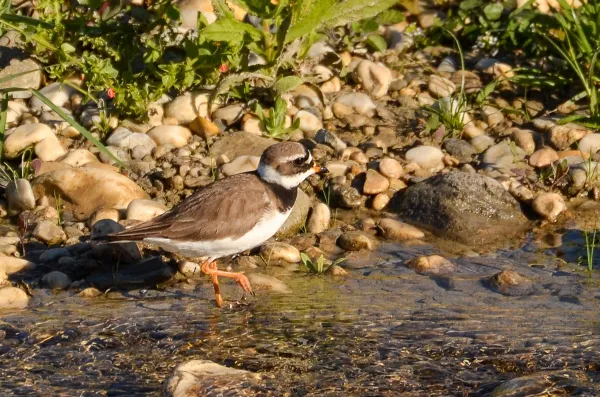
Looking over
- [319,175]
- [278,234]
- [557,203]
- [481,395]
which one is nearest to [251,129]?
[319,175]

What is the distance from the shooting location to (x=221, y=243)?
24.9 ft

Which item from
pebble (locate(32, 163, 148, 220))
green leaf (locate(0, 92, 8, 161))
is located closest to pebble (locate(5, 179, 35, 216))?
pebble (locate(32, 163, 148, 220))

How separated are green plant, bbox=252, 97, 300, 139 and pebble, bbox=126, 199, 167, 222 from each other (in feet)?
5.15

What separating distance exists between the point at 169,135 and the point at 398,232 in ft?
8.17

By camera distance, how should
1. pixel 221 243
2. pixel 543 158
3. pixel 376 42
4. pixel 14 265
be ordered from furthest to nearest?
pixel 376 42
pixel 543 158
pixel 14 265
pixel 221 243

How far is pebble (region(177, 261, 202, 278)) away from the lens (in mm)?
8234

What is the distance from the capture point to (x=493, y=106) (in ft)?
34.4

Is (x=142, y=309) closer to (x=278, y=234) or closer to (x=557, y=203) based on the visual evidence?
(x=278, y=234)

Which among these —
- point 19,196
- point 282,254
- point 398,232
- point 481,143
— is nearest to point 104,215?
point 19,196

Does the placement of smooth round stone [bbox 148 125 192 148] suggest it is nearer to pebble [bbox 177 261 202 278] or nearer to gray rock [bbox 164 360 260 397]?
pebble [bbox 177 261 202 278]

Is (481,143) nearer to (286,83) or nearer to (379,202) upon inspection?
(379,202)

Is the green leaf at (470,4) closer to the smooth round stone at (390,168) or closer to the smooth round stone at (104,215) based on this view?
the smooth round stone at (390,168)

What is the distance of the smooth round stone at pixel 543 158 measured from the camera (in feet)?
31.6

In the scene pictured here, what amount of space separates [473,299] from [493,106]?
353 centimetres
